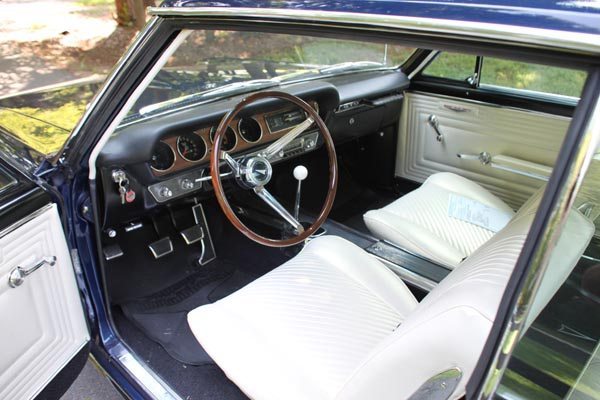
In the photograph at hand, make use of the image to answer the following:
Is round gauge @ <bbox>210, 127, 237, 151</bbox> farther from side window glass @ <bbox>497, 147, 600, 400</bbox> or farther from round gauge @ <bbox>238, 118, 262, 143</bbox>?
side window glass @ <bbox>497, 147, 600, 400</bbox>

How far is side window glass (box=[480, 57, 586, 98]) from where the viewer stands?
7.59 ft

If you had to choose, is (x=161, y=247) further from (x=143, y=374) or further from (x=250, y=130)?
(x=143, y=374)

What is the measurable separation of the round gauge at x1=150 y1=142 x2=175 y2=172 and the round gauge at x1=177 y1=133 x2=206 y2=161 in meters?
0.04

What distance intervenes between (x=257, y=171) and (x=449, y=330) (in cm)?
124

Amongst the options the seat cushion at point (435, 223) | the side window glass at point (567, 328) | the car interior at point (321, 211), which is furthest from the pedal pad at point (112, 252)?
the side window glass at point (567, 328)

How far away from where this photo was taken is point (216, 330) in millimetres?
1463

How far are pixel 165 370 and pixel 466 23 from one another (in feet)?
5.50

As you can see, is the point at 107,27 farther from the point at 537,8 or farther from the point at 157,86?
the point at 537,8

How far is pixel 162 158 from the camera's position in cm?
201

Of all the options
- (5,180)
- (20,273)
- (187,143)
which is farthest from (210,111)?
(20,273)

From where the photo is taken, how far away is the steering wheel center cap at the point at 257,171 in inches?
76.9

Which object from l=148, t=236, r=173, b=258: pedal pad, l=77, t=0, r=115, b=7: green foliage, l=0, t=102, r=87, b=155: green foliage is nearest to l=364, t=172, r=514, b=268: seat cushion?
l=148, t=236, r=173, b=258: pedal pad

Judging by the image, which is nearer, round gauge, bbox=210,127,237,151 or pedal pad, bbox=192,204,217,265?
round gauge, bbox=210,127,237,151

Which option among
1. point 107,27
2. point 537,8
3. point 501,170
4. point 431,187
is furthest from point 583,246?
point 107,27
